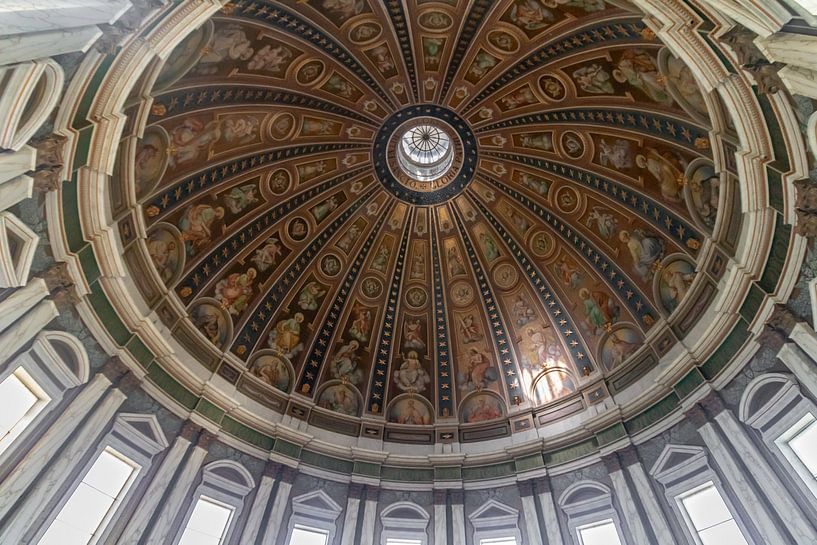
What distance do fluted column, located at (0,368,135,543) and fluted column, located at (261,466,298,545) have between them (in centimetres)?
492

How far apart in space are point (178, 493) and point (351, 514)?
16.0 ft

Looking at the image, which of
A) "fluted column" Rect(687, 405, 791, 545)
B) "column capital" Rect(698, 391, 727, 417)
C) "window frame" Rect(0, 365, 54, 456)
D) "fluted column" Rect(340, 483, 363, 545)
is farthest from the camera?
"fluted column" Rect(340, 483, 363, 545)

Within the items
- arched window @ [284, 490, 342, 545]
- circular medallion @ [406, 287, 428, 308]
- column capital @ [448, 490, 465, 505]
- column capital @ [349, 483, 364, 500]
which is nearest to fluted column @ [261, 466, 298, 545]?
arched window @ [284, 490, 342, 545]

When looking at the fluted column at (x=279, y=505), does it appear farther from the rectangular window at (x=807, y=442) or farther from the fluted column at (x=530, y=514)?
the rectangular window at (x=807, y=442)

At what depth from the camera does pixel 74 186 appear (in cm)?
1095

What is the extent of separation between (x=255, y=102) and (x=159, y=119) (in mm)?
3635

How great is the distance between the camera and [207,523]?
43.1 feet

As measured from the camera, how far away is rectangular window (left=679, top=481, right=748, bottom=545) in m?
11.2

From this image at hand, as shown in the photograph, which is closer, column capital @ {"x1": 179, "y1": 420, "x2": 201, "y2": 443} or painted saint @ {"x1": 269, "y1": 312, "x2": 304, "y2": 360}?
column capital @ {"x1": 179, "y1": 420, "x2": 201, "y2": 443}

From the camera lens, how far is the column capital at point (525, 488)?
15.2 meters

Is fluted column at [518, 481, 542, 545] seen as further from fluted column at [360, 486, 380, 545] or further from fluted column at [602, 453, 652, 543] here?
fluted column at [360, 486, 380, 545]

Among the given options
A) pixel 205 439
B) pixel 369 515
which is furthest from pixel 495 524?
pixel 205 439

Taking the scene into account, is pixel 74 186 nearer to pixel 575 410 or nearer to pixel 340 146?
pixel 340 146

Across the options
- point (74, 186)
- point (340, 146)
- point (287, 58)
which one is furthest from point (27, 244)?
point (340, 146)
